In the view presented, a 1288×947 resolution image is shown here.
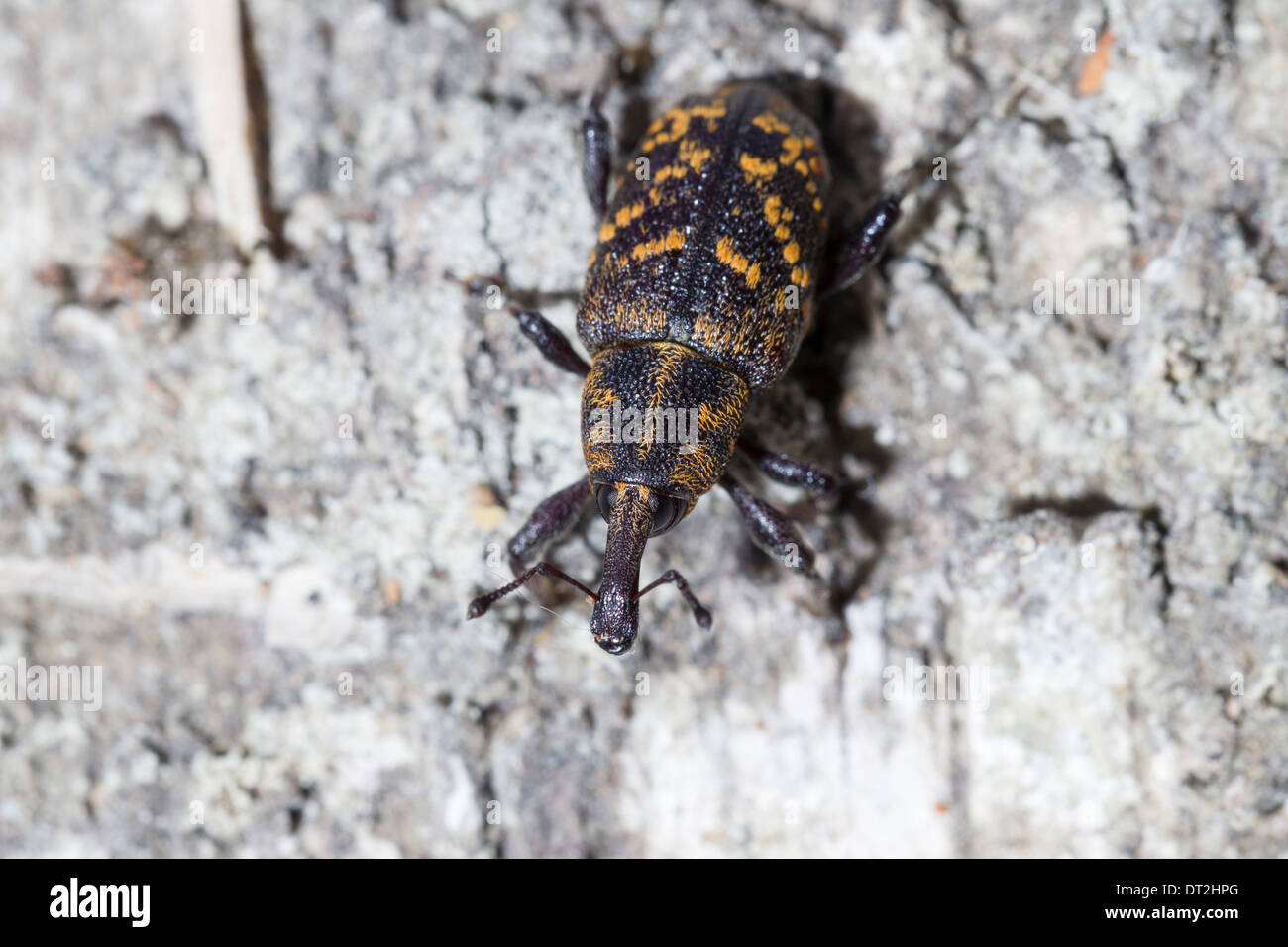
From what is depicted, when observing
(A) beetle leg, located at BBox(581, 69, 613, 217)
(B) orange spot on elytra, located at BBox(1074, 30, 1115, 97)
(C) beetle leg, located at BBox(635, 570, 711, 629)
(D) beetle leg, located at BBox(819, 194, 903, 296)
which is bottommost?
(C) beetle leg, located at BBox(635, 570, 711, 629)

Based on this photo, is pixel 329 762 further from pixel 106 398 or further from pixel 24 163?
pixel 24 163

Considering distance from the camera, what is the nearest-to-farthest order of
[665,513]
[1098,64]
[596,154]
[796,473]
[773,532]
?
[665,513] → [773,532] → [796,473] → [596,154] → [1098,64]

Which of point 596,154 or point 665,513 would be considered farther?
point 596,154

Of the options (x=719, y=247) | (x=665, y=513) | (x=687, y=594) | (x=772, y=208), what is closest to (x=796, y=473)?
(x=665, y=513)

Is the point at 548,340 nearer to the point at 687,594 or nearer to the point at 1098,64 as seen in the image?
the point at 687,594

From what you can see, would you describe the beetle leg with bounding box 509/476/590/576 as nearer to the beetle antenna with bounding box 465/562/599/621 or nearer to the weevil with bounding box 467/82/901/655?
the weevil with bounding box 467/82/901/655

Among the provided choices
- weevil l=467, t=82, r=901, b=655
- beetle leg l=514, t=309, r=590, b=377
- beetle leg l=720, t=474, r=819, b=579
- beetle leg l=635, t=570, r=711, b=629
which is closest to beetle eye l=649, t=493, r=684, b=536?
weevil l=467, t=82, r=901, b=655

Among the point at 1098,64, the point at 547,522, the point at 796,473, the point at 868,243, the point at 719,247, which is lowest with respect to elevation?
the point at 547,522

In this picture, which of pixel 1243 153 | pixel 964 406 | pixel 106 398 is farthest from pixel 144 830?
pixel 1243 153
